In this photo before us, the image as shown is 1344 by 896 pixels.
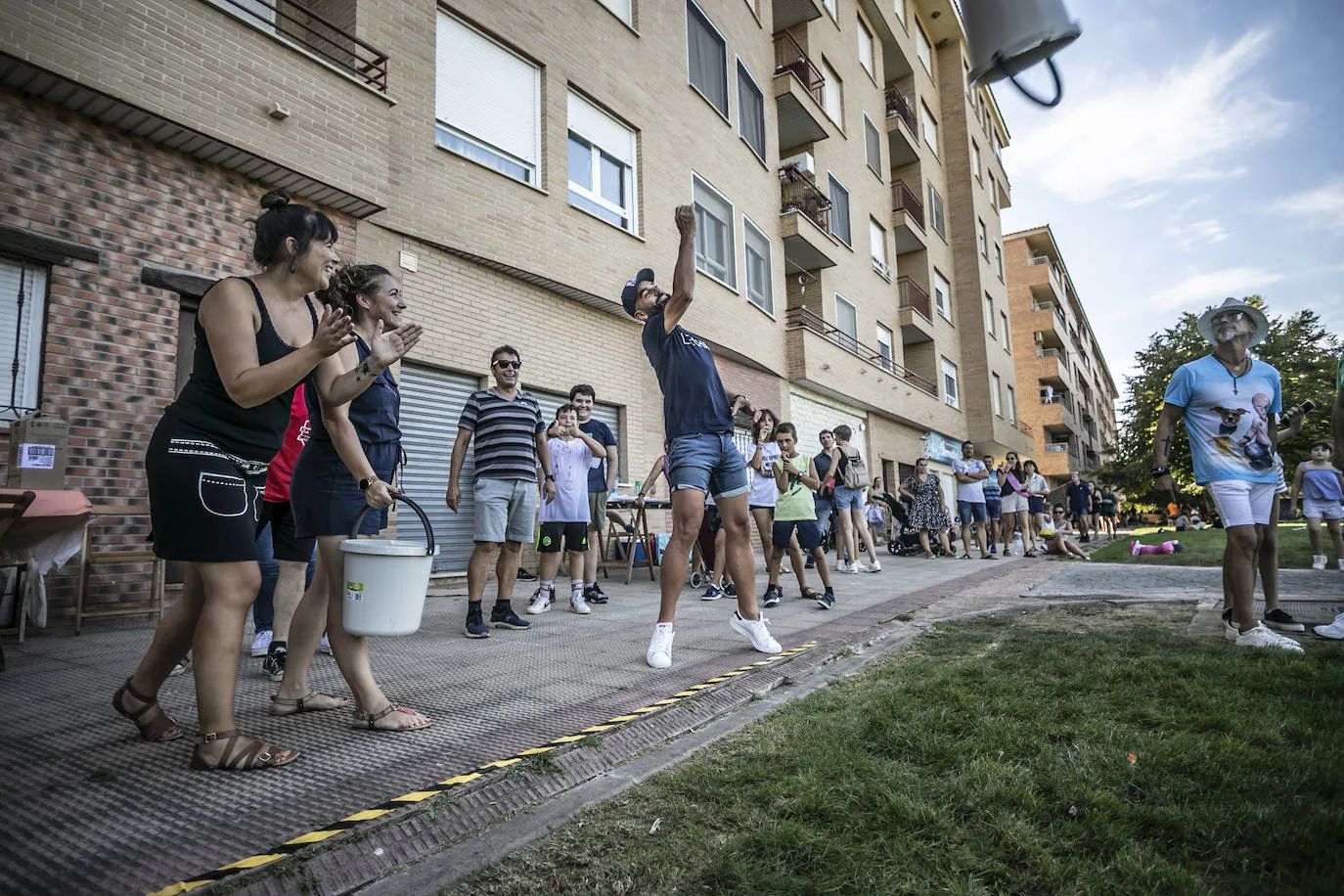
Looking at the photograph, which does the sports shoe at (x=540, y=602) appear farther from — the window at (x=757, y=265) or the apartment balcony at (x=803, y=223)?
the apartment balcony at (x=803, y=223)

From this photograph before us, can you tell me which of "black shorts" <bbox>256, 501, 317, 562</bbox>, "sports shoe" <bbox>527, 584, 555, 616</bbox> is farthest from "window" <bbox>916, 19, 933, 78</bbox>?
"black shorts" <bbox>256, 501, 317, 562</bbox>

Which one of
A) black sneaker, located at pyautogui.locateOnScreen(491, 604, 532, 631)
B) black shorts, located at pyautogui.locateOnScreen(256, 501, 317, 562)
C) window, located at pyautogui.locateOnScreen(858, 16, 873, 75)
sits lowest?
black sneaker, located at pyautogui.locateOnScreen(491, 604, 532, 631)

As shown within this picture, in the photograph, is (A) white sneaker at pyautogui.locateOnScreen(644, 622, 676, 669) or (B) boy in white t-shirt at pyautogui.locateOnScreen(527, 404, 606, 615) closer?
(A) white sneaker at pyautogui.locateOnScreen(644, 622, 676, 669)

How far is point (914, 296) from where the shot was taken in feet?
85.1

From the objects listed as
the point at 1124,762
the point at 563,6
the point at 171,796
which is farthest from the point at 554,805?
the point at 563,6

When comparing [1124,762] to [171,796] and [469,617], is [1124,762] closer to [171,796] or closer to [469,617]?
[171,796]

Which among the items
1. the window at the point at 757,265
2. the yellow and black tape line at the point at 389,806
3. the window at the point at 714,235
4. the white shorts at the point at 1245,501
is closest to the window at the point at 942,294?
the window at the point at 757,265

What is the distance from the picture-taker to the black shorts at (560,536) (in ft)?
20.5

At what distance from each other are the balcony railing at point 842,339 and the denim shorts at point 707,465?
1279 cm

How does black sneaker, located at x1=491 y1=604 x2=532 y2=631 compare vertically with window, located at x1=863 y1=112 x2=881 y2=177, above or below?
below

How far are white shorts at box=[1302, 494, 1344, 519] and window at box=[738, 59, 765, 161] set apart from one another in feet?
37.8

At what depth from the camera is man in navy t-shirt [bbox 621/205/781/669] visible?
4246 millimetres

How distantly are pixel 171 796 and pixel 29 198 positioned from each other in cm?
577

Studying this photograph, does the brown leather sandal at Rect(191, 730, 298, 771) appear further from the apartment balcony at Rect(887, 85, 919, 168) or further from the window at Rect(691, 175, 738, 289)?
the apartment balcony at Rect(887, 85, 919, 168)
